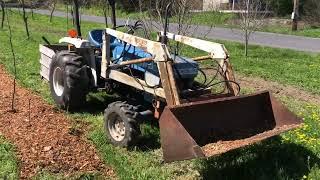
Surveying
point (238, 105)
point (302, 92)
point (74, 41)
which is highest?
point (74, 41)

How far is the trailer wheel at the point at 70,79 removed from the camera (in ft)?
25.2

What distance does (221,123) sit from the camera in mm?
6047

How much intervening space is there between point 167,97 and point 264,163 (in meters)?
1.37

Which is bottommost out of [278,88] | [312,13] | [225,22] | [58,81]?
[278,88]

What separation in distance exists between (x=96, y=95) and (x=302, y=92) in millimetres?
4358

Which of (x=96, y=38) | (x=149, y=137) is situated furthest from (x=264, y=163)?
(x=96, y=38)

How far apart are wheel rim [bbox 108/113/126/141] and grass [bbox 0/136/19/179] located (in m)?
1.29

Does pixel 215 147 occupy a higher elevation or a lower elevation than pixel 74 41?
lower

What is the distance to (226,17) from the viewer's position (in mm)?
35812

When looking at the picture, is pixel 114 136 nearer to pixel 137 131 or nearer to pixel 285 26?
pixel 137 131

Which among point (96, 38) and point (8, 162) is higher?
point (96, 38)

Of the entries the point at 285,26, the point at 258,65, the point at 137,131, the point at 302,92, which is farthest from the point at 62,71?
the point at 285,26

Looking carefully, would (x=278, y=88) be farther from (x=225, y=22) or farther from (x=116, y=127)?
(x=225, y=22)

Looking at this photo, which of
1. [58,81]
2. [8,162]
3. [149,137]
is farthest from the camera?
[58,81]
